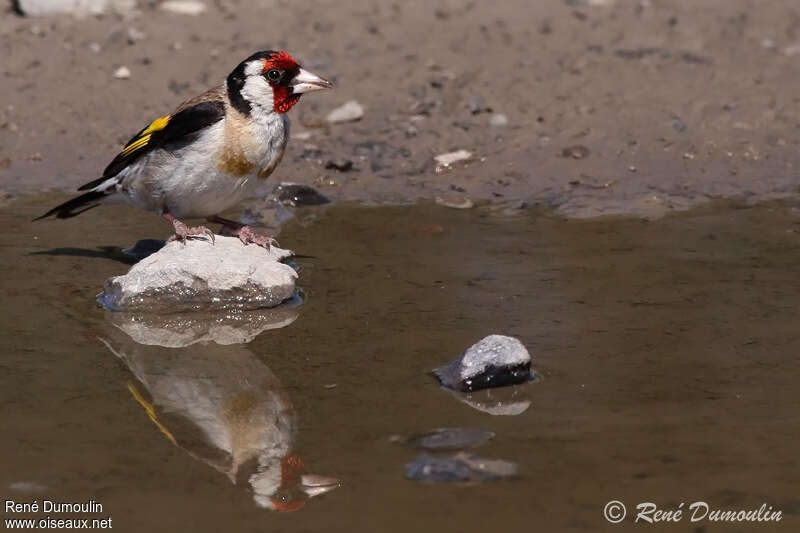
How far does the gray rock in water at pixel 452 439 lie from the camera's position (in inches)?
186

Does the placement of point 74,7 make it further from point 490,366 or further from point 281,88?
point 490,366

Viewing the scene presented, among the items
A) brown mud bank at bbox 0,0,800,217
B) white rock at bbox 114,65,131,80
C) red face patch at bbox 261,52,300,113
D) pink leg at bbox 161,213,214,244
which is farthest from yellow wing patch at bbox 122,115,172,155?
white rock at bbox 114,65,131,80

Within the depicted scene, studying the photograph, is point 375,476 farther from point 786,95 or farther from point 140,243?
point 786,95

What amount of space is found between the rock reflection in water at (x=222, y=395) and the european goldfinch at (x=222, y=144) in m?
0.70

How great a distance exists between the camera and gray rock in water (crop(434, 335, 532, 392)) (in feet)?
17.2

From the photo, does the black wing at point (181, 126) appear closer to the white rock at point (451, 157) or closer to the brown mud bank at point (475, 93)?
the brown mud bank at point (475, 93)

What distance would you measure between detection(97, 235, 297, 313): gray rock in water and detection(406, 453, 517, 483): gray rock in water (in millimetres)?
1958

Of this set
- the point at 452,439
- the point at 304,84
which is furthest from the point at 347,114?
the point at 452,439

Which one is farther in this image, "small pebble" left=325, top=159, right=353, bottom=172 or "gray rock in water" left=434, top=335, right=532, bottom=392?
"small pebble" left=325, top=159, right=353, bottom=172

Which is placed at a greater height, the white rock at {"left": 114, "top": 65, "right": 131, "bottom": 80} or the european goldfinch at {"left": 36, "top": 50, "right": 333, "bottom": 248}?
the european goldfinch at {"left": 36, "top": 50, "right": 333, "bottom": 248}

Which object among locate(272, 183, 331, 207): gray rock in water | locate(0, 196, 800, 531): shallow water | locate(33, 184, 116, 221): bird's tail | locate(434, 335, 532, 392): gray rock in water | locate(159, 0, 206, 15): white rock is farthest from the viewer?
locate(159, 0, 206, 15): white rock

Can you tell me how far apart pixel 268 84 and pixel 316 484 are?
2.74m

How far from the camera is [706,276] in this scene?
6.71m

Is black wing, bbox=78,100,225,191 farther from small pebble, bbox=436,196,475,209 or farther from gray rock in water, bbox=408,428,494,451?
gray rock in water, bbox=408,428,494,451
